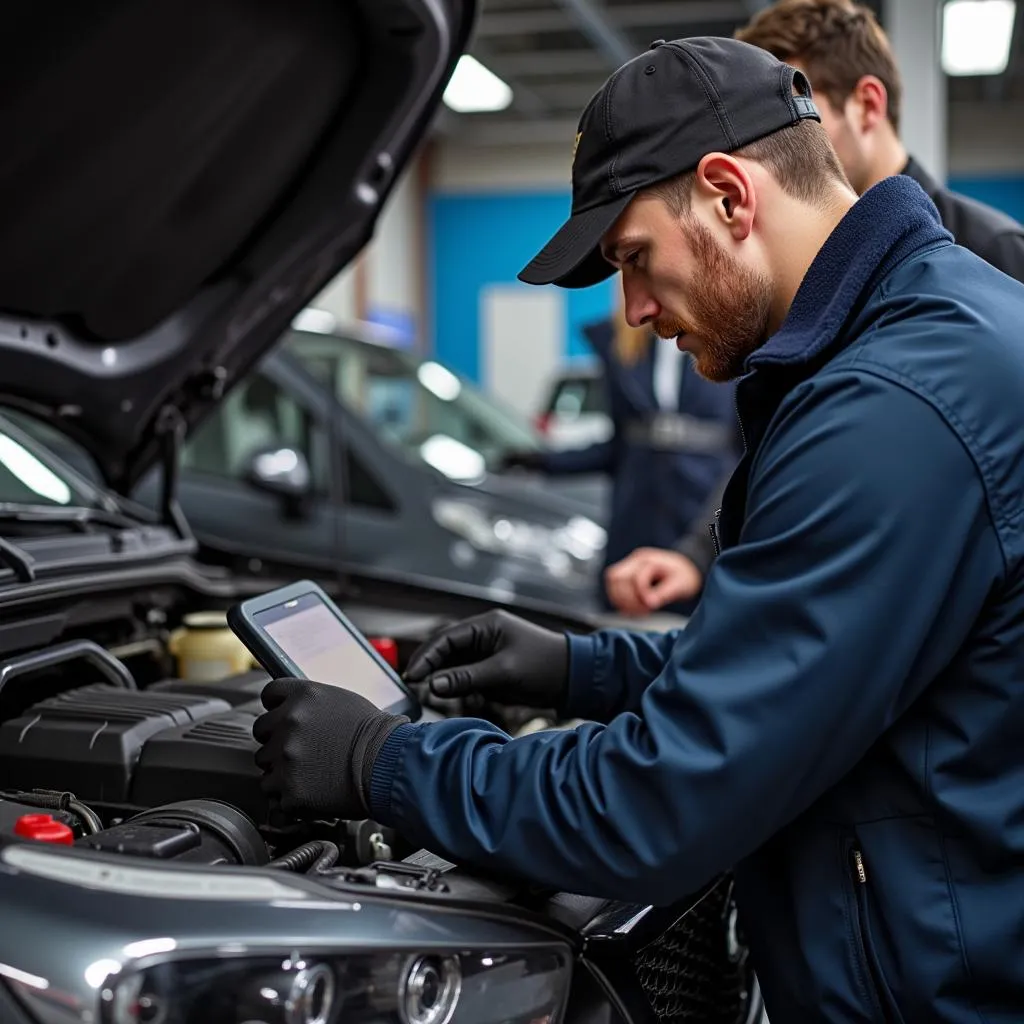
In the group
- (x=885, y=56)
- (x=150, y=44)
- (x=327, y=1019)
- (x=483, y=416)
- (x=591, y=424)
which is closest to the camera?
(x=327, y=1019)

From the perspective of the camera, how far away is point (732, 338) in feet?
4.55

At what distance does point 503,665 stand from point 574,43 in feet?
34.1

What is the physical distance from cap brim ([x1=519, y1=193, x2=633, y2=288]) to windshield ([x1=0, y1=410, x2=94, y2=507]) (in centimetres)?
114

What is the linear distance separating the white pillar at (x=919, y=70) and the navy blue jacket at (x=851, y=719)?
14.8 feet

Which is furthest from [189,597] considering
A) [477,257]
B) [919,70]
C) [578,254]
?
[477,257]

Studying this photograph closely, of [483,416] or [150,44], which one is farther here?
[483,416]

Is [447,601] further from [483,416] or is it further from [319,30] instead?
[483,416]

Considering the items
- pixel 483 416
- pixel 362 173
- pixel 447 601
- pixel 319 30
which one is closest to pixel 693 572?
pixel 447 601

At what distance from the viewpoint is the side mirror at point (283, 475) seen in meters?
3.22

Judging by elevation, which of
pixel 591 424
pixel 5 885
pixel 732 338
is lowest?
pixel 591 424

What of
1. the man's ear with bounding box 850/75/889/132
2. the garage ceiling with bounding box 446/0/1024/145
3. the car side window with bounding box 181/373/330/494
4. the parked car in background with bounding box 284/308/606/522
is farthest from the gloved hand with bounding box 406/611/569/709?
the garage ceiling with bounding box 446/0/1024/145

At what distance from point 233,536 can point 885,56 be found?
2580 mm

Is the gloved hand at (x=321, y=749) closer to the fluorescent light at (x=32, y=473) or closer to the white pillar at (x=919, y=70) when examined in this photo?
the fluorescent light at (x=32, y=473)

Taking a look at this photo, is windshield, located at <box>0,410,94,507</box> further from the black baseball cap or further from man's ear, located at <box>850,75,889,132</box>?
man's ear, located at <box>850,75,889,132</box>
